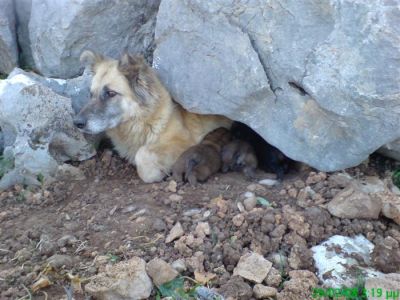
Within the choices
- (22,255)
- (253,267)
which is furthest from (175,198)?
(22,255)

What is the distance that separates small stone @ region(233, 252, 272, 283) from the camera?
375cm

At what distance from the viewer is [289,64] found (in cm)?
440

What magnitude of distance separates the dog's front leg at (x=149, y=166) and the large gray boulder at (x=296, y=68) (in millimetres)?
622

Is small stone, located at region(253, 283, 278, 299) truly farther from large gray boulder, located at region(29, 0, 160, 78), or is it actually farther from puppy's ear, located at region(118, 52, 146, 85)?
large gray boulder, located at region(29, 0, 160, 78)

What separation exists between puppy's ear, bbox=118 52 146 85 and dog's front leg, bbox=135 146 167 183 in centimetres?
70

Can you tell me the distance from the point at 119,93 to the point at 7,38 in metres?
1.99

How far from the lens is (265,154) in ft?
18.1

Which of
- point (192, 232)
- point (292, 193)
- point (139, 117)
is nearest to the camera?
point (192, 232)

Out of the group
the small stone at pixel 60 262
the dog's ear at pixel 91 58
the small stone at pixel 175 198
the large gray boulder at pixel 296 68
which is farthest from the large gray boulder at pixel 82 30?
the small stone at pixel 60 262

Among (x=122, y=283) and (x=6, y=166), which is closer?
(x=122, y=283)

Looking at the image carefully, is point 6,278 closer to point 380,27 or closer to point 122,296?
point 122,296

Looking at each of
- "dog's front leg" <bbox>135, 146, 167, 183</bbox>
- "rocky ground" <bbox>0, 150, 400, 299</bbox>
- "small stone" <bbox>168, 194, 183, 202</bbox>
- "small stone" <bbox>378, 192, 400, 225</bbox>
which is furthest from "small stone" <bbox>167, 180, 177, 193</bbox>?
"small stone" <bbox>378, 192, 400, 225</bbox>

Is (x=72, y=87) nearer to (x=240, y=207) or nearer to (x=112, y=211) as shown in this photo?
(x=112, y=211)

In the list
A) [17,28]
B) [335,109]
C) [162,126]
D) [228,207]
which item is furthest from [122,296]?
[17,28]
